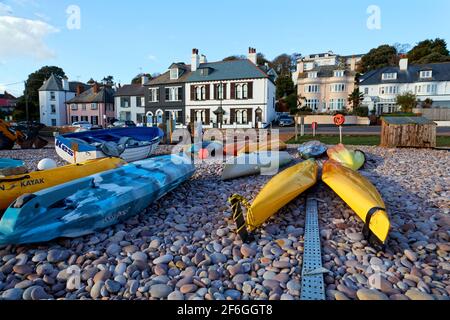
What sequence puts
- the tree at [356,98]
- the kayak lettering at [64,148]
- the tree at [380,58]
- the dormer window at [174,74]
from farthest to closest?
the tree at [380,58], the tree at [356,98], the dormer window at [174,74], the kayak lettering at [64,148]

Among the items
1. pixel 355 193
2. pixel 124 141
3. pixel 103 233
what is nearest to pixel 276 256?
pixel 355 193

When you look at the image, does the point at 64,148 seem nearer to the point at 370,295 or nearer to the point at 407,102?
the point at 370,295

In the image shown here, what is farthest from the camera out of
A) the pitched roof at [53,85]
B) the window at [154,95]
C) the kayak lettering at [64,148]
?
the pitched roof at [53,85]

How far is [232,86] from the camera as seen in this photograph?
115 feet

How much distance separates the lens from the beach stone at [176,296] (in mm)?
2885

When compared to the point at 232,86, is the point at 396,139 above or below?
below

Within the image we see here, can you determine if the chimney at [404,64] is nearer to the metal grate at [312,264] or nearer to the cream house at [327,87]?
the cream house at [327,87]

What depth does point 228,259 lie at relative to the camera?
366cm

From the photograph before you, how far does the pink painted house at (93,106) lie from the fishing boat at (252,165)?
44.2 m

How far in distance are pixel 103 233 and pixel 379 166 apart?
745cm

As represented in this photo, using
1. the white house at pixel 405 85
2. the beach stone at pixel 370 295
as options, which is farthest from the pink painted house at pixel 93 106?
the beach stone at pixel 370 295

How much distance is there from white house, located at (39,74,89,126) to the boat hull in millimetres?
53721
